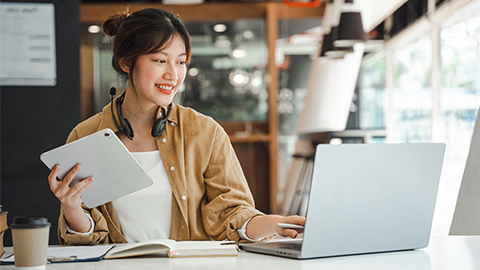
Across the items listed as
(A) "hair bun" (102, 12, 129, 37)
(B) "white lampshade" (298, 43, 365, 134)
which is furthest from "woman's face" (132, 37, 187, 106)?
(B) "white lampshade" (298, 43, 365, 134)

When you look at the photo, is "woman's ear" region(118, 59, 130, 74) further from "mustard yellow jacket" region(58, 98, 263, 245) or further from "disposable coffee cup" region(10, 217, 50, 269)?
"disposable coffee cup" region(10, 217, 50, 269)

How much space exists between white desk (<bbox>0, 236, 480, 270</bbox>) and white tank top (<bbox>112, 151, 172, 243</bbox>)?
49 centimetres

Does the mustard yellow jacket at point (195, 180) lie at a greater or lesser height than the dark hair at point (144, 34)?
lesser

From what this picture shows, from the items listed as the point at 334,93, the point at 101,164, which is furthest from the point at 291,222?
the point at 334,93

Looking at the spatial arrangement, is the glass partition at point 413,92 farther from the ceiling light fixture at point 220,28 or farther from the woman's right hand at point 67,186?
the woman's right hand at point 67,186

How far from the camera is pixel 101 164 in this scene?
1.15 metres

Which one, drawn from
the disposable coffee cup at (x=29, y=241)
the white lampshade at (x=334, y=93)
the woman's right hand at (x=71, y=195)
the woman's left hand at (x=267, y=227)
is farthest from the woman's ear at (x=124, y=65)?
the white lampshade at (x=334, y=93)

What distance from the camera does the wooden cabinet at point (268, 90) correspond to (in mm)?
5922

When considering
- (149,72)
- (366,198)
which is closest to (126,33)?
(149,72)

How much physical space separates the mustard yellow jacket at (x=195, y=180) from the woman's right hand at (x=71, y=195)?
0.32 ft

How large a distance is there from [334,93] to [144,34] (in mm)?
4335

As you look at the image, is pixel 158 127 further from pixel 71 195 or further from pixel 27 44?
pixel 27 44

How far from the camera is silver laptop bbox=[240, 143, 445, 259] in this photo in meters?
1.01

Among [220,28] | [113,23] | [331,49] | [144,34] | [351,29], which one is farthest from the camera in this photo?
[220,28]
